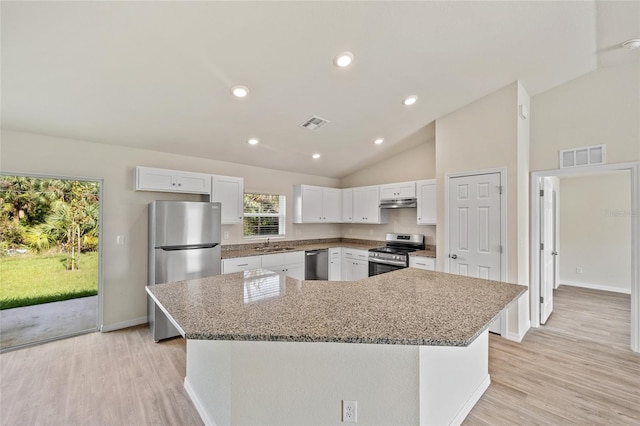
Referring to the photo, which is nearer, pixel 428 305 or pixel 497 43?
pixel 428 305

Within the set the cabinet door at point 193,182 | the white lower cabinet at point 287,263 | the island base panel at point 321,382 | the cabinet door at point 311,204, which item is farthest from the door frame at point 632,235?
the cabinet door at point 193,182

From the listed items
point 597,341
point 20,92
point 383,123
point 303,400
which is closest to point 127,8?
point 20,92

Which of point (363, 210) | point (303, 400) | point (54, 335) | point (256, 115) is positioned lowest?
point (54, 335)

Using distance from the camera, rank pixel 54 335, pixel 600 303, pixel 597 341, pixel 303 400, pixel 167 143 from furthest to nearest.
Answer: pixel 600 303 → pixel 167 143 → pixel 54 335 → pixel 597 341 → pixel 303 400

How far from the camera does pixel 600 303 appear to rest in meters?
4.55

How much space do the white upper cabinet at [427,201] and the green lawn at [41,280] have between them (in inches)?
249

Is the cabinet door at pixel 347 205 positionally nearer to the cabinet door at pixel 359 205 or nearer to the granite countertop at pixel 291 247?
the cabinet door at pixel 359 205

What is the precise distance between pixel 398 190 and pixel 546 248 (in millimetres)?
2207

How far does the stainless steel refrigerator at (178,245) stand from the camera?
341cm

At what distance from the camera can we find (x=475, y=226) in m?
3.68

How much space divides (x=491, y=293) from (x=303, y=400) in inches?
55.4

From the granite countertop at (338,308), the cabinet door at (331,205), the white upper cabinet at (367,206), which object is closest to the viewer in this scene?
the granite countertop at (338,308)

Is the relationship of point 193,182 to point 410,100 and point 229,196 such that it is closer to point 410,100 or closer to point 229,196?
point 229,196

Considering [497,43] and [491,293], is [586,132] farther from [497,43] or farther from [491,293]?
[491,293]
